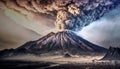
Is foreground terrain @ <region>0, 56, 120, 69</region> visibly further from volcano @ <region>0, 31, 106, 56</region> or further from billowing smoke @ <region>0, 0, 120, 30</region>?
billowing smoke @ <region>0, 0, 120, 30</region>

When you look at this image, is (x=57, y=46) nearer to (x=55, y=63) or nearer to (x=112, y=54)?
(x=55, y=63)

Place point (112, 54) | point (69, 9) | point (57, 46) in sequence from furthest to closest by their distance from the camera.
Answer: point (69, 9)
point (57, 46)
point (112, 54)

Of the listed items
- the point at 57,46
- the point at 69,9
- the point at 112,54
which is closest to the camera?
the point at 112,54

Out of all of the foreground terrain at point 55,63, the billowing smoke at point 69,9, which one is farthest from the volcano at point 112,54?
the billowing smoke at point 69,9

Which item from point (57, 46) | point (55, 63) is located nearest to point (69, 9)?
point (57, 46)

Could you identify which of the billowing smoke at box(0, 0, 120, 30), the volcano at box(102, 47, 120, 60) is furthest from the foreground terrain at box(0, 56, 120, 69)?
the billowing smoke at box(0, 0, 120, 30)

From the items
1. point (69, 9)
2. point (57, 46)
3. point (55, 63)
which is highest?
point (69, 9)

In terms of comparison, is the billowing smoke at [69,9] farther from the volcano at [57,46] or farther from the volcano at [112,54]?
the volcano at [112,54]

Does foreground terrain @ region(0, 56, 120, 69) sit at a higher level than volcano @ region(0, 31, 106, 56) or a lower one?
lower
